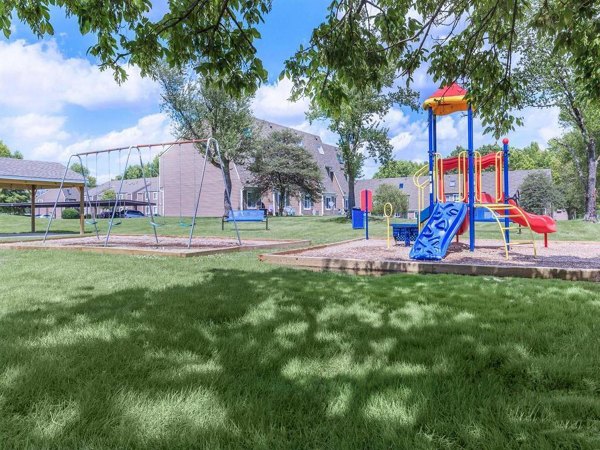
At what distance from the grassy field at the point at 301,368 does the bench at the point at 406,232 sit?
6.12 metres

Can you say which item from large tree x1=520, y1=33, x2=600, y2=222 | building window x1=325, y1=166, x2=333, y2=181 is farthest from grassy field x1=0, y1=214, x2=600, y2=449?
building window x1=325, y1=166, x2=333, y2=181

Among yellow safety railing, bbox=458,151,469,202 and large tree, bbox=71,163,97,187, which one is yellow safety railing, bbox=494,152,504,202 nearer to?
yellow safety railing, bbox=458,151,469,202

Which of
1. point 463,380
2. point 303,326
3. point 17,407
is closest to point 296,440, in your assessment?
point 463,380

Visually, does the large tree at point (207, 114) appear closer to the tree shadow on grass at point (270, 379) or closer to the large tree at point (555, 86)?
the large tree at point (555, 86)

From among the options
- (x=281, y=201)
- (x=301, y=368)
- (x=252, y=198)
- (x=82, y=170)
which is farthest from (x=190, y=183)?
(x=301, y=368)

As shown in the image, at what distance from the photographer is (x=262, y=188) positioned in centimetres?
3953

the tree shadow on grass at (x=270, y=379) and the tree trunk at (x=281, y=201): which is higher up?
the tree trunk at (x=281, y=201)

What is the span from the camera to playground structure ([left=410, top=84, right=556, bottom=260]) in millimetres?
8579

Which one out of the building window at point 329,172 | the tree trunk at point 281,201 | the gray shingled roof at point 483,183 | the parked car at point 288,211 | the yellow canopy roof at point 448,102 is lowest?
the parked car at point 288,211

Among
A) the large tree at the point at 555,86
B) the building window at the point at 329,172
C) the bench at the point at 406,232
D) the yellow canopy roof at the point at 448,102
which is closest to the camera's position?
the yellow canopy roof at the point at 448,102

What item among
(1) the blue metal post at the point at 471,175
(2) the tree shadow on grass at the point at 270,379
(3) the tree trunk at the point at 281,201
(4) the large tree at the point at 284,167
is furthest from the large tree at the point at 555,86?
(2) the tree shadow on grass at the point at 270,379

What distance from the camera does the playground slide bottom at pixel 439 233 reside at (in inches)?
322

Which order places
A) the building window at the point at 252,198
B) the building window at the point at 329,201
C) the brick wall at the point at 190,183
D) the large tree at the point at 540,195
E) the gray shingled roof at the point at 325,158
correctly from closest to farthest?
the brick wall at the point at 190,183 < the building window at the point at 252,198 < the large tree at the point at 540,195 < the gray shingled roof at the point at 325,158 < the building window at the point at 329,201

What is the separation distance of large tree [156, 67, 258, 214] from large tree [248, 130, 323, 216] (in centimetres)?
622
